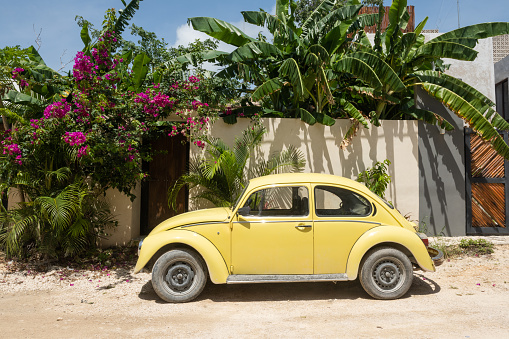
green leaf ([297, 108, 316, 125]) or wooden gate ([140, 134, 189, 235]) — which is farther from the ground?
green leaf ([297, 108, 316, 125])

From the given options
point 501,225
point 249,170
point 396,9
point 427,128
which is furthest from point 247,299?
point 396,9

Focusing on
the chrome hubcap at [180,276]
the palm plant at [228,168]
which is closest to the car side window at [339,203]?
the chrome hubcap at [180,276]

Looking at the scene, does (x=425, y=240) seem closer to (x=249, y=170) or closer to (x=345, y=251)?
(x=345, y=251)

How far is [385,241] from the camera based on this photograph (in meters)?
5.20

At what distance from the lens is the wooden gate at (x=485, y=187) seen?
28.7 ft

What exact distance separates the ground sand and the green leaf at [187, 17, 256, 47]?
537 centimetres

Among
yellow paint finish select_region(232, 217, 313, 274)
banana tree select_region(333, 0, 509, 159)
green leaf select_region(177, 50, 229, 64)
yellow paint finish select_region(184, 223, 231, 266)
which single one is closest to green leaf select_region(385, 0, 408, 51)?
banana tree select_region(333, 0, 509, 159)

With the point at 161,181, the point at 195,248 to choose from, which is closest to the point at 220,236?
the point at 195,248

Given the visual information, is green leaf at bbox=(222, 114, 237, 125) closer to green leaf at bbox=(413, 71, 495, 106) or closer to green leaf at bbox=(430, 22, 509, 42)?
green leaf at bbox=(413, 71, 495, 106)

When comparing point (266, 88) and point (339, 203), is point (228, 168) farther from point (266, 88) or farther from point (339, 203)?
point (339, 203)

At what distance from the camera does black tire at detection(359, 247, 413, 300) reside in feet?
17.2

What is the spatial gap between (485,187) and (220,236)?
667cm

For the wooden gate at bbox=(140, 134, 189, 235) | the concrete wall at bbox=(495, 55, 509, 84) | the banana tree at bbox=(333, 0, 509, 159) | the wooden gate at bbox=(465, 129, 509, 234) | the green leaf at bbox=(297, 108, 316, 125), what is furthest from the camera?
the concrete wall at bbox=(495, 55, 509, 84)

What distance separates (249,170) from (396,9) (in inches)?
190
